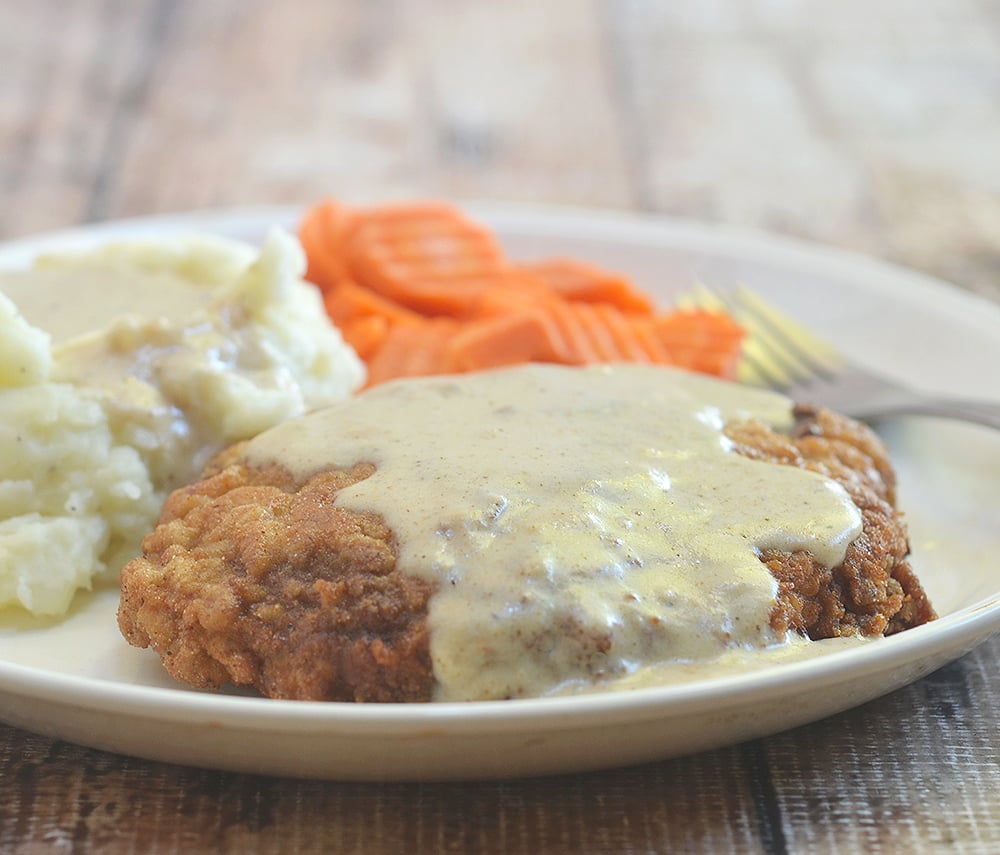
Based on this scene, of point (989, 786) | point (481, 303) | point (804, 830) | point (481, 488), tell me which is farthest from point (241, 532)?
point (481, 303)

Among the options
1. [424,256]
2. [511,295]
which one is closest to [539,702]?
[511,295]

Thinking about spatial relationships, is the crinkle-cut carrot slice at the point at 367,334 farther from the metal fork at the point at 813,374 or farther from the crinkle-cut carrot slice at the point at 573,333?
the metal fork at the point at 813,374

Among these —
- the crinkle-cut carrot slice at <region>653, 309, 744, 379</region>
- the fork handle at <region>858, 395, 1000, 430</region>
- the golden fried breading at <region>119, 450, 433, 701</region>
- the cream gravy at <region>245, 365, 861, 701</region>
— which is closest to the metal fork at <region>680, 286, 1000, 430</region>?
the fork handle at <region>858, 395, 1000, 430</region>

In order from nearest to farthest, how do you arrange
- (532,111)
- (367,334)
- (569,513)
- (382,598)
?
(382,598) < (569,513) < (367,334) < (532,111)

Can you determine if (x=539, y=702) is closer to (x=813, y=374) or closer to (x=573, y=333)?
(x=573, y=333)

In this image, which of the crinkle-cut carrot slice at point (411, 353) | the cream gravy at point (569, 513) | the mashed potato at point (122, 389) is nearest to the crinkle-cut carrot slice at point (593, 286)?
the crinkle-cut carrot slice at point (411, 353)

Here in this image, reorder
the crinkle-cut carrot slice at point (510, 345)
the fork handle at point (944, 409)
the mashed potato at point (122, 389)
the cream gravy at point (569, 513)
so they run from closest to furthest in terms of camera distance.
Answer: the cream gravy at point (569, 513) → the mashed potato at point (122, 389) → the fork handle at point (944, 409) → the crinkle-cut carrot slice at point (510, 345)
